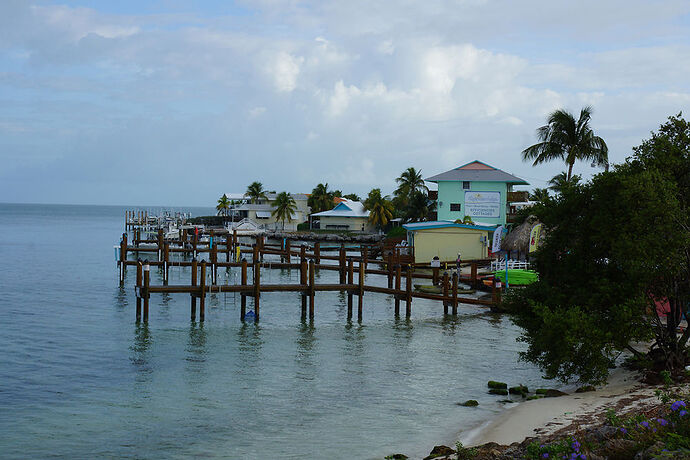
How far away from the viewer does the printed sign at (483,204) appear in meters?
63.2

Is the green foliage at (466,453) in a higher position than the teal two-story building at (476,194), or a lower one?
lower

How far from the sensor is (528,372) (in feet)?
74.4

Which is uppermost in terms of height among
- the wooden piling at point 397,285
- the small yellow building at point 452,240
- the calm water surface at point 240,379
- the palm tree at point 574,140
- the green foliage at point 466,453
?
the palm tree at point 574,140

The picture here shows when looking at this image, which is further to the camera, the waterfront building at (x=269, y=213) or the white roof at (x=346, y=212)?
the waterfront building at (x=269, y=213)

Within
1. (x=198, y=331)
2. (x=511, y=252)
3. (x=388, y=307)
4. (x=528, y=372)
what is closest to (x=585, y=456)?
(x=528, y=372)

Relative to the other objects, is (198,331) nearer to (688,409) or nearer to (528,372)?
(528,372)

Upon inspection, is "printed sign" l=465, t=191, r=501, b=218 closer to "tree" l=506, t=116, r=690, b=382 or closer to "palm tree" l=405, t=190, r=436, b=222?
"palm tree" l=405, t=190, r=436, b=222

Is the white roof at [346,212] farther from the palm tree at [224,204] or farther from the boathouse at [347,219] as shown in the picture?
the palm tree at [224,204]

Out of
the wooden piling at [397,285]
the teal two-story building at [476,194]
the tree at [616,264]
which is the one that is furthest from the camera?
the teal two-story building at [476,194]

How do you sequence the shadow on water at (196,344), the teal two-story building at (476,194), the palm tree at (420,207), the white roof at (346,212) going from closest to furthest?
the shadow on water at (196,344) < the teal two-story building at (476,194) < the palm tree at (420,207) < the white roof at (346,212)

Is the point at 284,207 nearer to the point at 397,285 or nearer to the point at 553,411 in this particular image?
the point at 397,285

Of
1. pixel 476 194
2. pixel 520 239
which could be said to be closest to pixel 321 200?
pixel 476 194

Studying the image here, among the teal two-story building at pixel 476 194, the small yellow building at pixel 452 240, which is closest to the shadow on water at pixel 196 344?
the small yellow building at pixel 452 240

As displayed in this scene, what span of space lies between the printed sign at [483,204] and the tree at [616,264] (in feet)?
146
